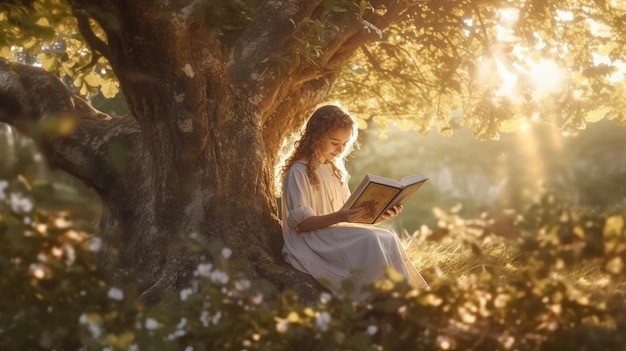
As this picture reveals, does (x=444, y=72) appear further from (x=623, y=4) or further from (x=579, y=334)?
(x=579, y=334)

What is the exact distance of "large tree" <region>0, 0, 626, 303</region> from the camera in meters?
6.06

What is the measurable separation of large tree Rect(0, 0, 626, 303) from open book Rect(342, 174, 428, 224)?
72 cm

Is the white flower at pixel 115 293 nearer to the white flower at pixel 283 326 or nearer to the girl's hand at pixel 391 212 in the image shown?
the white flower at pixel 283 326

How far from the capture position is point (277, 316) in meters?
3.77

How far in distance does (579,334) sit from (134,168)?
15.9 ft

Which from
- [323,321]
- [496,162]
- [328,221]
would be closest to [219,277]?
[323,321]

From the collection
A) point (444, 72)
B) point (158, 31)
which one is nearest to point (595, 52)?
point (444, 72)

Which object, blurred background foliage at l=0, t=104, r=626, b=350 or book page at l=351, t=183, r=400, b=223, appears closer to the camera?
blurred background foliage at l=0, t=104, r=626, b=350

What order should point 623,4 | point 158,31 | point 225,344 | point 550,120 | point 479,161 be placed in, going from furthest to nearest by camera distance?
point 479,161
point 550,120
point 623,4
point 158,31
point 225,344

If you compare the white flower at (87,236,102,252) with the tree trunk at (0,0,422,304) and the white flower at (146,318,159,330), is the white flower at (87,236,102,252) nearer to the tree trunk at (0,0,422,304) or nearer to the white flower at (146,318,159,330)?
the white flower at (146,318,159,330)

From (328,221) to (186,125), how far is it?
4.32 feet

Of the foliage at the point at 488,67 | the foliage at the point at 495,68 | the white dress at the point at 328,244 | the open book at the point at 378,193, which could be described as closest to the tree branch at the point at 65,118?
the foliage at the point at 488,67

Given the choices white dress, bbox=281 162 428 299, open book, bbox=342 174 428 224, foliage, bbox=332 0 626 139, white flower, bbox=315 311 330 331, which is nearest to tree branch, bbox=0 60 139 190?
white dress, bbox=281 162 428 299

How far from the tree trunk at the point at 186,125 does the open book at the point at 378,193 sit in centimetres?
72
